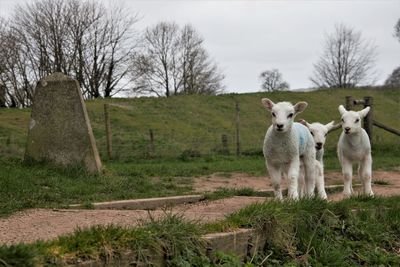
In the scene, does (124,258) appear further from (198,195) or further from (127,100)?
(127,100)

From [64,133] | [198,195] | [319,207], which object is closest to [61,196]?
[198,195]

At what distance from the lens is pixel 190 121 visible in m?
29.5

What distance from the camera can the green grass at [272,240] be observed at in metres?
4.27

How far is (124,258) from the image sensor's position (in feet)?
14.6

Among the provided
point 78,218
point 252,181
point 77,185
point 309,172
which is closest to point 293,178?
point 309,172

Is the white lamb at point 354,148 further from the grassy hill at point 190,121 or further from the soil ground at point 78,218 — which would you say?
the grassy hill at point 190,121

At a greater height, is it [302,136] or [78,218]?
[302,136]

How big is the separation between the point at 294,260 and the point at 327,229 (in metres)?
0.98

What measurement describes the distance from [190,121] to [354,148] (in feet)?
65.6

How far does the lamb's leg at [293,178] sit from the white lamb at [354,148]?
1797mm

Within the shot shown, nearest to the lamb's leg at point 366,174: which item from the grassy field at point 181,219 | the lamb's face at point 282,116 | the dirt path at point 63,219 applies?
the grassy field at point 181,219

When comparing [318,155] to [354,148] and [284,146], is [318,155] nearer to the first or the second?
[354,148]

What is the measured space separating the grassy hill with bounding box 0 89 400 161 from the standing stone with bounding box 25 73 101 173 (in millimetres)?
4877

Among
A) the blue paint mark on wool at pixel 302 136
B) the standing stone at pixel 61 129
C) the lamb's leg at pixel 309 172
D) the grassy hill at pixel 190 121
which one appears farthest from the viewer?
the grassy hill at pixel 190 121
